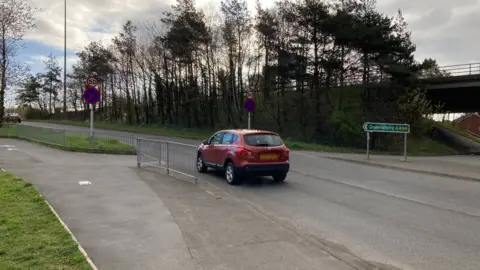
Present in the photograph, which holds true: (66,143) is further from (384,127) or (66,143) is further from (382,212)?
(382,212)

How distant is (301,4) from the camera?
36094mm

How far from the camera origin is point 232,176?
1185 cm

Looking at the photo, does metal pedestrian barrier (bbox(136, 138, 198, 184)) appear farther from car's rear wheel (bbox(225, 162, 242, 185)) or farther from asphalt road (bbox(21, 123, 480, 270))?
car's rear wheel (bbox(225, 162, 242, 185))

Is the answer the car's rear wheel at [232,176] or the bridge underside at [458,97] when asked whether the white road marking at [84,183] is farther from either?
the bridge underside at [458,97]

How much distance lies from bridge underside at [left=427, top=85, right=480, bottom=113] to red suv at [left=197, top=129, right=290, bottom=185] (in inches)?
1335

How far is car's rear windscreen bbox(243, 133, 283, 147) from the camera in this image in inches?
471

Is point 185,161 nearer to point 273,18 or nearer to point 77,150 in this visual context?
point 77,150

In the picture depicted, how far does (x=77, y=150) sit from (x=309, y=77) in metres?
22.8

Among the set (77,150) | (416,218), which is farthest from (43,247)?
(77,150)

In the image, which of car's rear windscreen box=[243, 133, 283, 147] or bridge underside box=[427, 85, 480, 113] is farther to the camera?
bridge underside box=[427, 85, 480, 113]

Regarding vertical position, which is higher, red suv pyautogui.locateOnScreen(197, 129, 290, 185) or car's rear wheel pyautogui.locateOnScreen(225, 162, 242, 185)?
red suv pyautogui.locateOnScreen(197, 129, 290, 185)

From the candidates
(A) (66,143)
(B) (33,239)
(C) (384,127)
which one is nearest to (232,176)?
(B) (33,239)

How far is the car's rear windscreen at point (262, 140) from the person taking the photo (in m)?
12.0

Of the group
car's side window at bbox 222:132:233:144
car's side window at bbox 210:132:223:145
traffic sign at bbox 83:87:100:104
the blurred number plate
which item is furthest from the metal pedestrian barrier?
traffic sign at bbox 83:87:100:104
